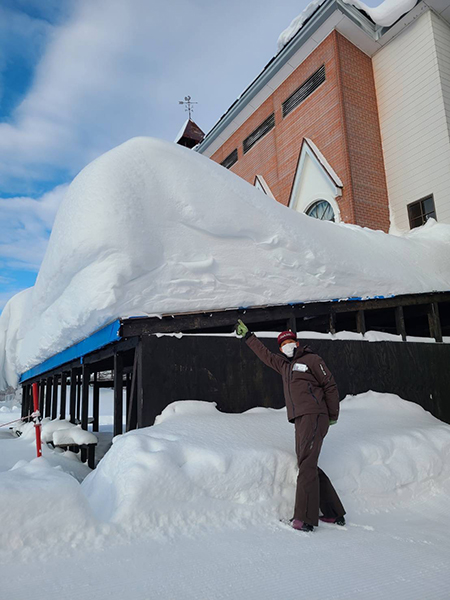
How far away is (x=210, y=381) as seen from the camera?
17.9 ft

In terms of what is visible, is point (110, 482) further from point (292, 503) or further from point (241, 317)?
point (241, 317)

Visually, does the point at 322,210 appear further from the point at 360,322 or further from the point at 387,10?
the point at 360,322

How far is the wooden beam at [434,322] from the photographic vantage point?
26.2ft

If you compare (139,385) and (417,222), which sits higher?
(417,222)

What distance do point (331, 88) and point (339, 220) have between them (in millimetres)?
3817

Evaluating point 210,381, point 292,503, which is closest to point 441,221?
point 210,381

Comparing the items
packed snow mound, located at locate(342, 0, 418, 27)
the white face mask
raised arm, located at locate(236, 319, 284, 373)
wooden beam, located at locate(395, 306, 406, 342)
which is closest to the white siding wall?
packed snow mound, located at locate(342, 0, 418, 27)

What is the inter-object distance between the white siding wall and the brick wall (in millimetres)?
317

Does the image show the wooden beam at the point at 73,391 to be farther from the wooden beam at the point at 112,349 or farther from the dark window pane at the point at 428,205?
the dark window pane at the point at 428,205

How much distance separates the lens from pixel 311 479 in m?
3.47

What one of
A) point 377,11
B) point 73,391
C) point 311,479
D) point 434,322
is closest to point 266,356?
point 311,479

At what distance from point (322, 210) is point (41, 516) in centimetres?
1189

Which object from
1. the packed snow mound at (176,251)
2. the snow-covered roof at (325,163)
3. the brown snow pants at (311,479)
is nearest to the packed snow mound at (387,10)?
the snow-covered roof at (325,163)

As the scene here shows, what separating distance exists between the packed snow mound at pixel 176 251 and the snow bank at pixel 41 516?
237 cm
